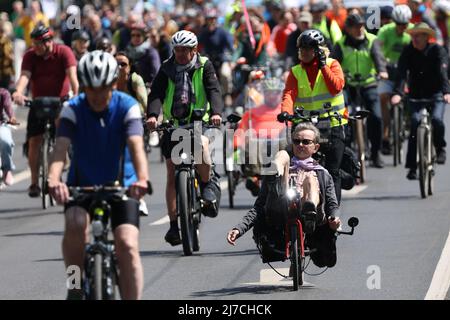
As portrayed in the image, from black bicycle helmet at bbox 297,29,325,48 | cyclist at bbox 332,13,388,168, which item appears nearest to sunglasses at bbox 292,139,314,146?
black bicycle helmet at bbox 297,29,325,48

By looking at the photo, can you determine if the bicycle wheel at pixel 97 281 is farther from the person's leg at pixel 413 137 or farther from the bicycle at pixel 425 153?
the person's leg at pixel 413 137

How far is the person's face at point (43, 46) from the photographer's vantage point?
61.8 feet

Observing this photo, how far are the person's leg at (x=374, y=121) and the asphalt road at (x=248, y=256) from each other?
6.65ft

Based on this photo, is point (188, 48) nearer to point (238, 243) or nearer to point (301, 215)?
point (238, 243)

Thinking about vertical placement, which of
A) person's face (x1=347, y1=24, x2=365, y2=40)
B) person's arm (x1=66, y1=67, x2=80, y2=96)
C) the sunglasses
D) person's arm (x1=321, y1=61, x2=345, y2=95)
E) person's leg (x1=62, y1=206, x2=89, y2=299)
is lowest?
person's leg (x1=62, y1=206, x2=89, y2=299)

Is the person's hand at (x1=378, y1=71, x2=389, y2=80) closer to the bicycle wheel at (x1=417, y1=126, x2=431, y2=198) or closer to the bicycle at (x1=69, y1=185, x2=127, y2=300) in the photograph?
the bicycle wheel at (x1=417, y1=126, x2=431, y2=198)

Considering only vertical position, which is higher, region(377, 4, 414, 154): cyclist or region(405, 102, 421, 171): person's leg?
region(377, 4, 414, 154): cyclist

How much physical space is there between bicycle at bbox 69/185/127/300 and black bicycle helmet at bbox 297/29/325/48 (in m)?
4.66

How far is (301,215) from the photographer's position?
1240 centimetres

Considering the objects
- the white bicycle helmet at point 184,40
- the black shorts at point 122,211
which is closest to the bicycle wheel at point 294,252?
the black shorts at point 122,211

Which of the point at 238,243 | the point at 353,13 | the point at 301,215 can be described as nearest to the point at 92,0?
the point at 353,13

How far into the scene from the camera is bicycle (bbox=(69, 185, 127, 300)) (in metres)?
9.80
